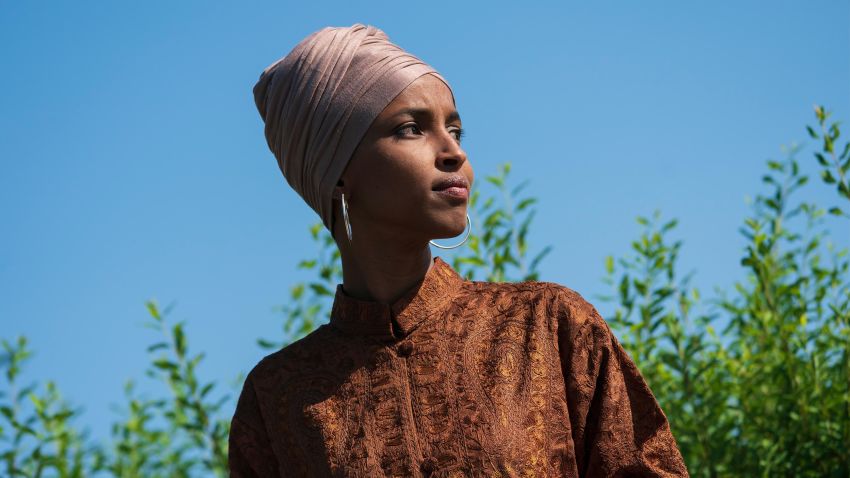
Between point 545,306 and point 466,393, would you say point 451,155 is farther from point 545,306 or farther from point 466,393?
point 466,393

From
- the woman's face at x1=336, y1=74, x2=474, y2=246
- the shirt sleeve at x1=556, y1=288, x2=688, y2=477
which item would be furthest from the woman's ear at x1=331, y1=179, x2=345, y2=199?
the shirt sleeve at x1=556, y1=288, x2=688, y2=477

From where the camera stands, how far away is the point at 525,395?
2.59 meters

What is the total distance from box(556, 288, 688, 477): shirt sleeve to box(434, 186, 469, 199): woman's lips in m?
0.29

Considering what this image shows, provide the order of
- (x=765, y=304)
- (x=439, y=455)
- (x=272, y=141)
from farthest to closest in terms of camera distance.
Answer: (x=765, y=304), (x=272, y=141), (x=439, y=455)

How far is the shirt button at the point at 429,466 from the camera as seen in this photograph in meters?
2.55

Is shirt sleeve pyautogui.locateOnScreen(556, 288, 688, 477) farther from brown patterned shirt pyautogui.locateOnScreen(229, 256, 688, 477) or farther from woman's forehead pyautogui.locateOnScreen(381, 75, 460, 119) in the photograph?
woman's forehead pyautogui.locateOnScreen(381, 75, 460, 119)

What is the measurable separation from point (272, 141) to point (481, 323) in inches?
25.7

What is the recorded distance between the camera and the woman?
2582 mm

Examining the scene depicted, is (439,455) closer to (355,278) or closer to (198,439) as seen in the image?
(355,278)

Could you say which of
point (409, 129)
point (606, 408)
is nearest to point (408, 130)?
point (409, 129)

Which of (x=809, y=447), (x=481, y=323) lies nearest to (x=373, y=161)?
(x=481, y=323)

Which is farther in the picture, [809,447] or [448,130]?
[809,447]

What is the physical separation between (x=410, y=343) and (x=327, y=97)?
0.55 metres

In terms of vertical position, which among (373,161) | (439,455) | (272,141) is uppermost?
(272,141)
